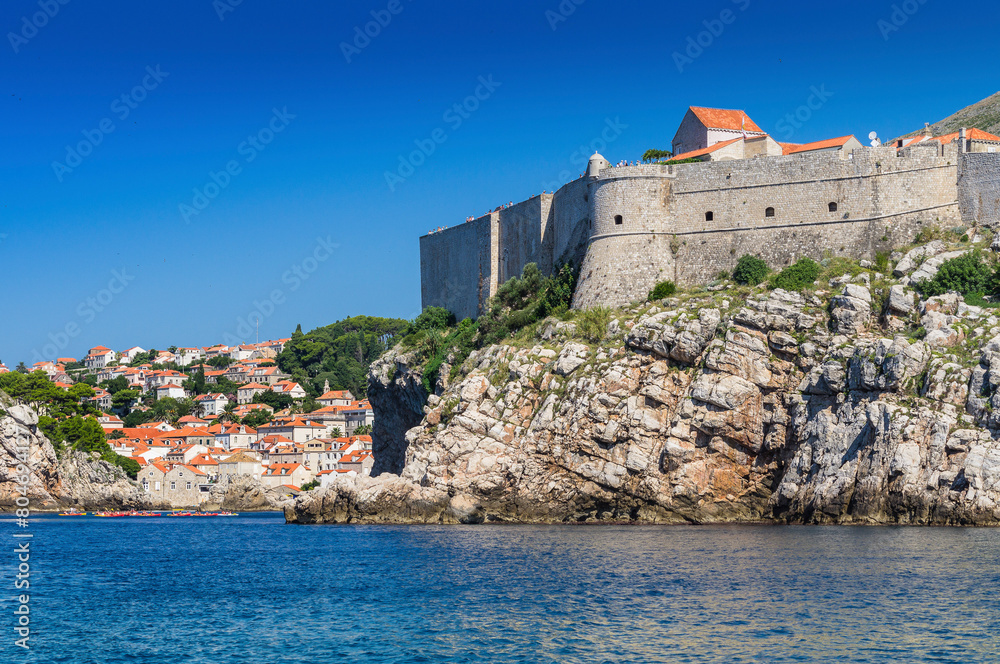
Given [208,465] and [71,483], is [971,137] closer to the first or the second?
[71,483]

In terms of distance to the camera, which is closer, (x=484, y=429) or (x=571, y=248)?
(x=484, y=429)

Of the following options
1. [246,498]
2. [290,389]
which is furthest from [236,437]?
[290,389]

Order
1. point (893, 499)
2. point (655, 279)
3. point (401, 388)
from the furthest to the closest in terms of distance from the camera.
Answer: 1. point (401, 388)
2. point (655, 279)
3. point (893, 499)

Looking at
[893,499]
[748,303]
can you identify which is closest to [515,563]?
[893,499]

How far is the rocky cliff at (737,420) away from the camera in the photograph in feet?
99.2

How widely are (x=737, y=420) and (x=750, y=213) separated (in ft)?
29.2

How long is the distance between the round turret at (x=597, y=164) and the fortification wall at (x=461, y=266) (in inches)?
290

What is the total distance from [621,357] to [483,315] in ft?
34.2

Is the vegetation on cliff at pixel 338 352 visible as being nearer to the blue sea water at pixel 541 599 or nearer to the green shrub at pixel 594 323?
the green shrub at pixel 594 323

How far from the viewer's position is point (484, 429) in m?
36.2

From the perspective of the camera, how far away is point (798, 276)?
3616 centimetres

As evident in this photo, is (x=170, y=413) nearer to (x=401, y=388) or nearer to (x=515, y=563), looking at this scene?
(x=401, y=388)

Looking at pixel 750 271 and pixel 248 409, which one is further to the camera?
pixel 248 409
